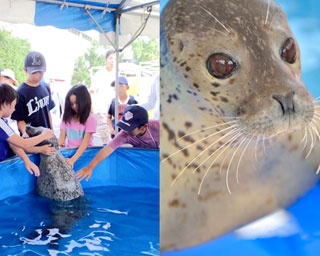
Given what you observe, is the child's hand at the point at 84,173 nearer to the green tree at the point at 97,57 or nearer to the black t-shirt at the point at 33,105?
the black t-shirt at the point at 33,105

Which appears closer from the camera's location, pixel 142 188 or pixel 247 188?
pixel 247 188

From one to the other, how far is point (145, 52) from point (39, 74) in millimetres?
10740

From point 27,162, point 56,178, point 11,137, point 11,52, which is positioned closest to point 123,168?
point 56,178

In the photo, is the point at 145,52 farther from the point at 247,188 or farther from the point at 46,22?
the point at 247,188

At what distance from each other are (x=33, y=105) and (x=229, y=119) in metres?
3.65

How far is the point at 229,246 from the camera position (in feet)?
4.60

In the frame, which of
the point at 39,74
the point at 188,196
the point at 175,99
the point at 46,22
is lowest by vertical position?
the point at 188,196

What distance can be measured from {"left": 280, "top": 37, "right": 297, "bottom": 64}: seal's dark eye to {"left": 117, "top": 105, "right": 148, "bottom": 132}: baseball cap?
2.78m

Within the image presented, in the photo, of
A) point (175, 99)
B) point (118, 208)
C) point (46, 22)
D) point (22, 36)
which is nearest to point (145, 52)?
point (22, 36)

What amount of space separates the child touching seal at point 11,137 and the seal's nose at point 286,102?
3206 millimetres

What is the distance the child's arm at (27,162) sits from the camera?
14.0 ft

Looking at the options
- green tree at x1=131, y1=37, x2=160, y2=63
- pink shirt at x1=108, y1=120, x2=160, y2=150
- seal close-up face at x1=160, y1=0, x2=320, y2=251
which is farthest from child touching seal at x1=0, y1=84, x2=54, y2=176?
green tree at x1=131, y1=37, x2=160, y2=63

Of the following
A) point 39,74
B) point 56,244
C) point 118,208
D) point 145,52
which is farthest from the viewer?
point 145,52

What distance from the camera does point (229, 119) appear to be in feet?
4.30
